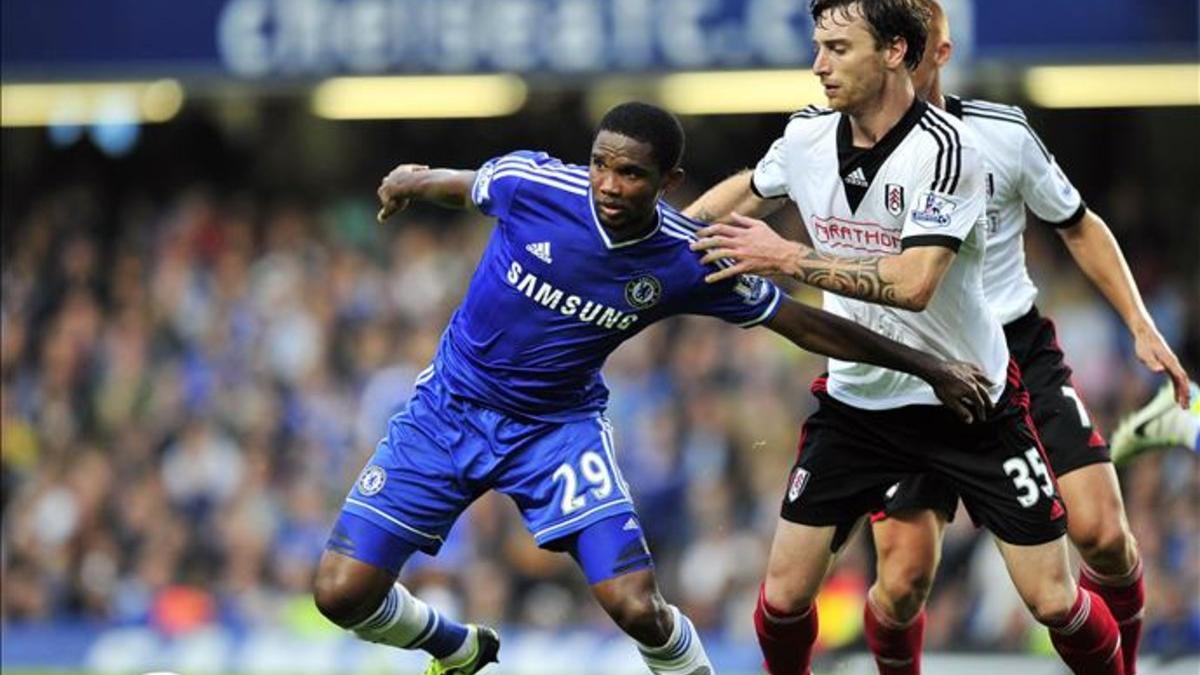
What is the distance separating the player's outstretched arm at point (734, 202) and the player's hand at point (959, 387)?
0.92 meters

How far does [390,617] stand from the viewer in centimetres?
711

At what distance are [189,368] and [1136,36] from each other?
273 inches

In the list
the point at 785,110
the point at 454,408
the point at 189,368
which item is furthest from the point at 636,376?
the point at 454,408

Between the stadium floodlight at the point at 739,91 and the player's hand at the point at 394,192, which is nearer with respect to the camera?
the player's hand at the point at 394,192

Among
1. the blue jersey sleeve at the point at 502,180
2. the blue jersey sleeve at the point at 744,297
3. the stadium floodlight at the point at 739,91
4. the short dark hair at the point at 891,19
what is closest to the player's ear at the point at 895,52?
the short dark hair at the point at 891,19

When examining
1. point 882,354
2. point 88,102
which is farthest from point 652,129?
point 88,102

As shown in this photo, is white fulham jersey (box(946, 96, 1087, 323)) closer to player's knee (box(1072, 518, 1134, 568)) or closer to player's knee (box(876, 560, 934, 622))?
player's knee (box(1072, 518, 1134, 568))

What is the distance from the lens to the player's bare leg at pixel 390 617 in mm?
6902

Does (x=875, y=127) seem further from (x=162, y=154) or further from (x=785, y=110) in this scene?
(x=162, y=154)

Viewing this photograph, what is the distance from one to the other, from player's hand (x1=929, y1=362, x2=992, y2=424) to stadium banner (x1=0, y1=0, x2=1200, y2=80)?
709 cm

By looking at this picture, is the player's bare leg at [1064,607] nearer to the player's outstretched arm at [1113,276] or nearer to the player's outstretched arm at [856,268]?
the player's outstretched arm at [1113,276]

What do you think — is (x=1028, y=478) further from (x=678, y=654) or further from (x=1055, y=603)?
(x=678, y=654)

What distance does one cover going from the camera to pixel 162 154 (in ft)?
55.2

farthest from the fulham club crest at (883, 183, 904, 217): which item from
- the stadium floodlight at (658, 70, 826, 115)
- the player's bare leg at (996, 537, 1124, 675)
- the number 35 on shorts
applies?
the stadium floodlight at (658, 70, 826, 115)
